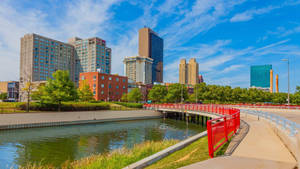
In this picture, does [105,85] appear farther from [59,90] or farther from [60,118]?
[60,118]

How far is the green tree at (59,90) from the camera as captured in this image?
135ft

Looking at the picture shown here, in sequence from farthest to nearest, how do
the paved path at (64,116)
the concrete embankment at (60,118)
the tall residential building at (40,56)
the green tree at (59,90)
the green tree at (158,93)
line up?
1. the tall residential building at (40,56)
2. the green tree at (158,93)
3. the green tree at (59,90)
4. the paved path at (64,116)
5. the concrete embankment at (60,118)

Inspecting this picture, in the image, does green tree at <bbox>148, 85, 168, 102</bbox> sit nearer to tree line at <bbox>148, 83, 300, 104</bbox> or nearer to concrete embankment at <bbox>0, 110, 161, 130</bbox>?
tree line at <bbox>148, 83, 300, 104</bbox>

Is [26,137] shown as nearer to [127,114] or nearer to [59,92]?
[59,92]

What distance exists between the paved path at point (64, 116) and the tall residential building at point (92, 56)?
120 meters

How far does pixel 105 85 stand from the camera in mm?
93625

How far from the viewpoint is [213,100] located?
288 ft

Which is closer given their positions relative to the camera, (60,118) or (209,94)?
(60,118)

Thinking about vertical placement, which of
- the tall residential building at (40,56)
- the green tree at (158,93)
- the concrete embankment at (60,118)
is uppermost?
the tall residential building at (40,56)

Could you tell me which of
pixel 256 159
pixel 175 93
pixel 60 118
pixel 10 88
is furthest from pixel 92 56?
pixel 256 159

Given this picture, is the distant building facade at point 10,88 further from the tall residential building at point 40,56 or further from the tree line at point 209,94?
the tree line at point 209,94

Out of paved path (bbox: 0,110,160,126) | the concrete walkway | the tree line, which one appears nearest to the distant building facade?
the tree line

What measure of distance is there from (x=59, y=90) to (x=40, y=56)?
5168 inches

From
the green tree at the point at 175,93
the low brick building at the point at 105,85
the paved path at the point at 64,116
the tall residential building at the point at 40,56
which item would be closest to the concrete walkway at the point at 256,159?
the paved path at the point at 64,116
